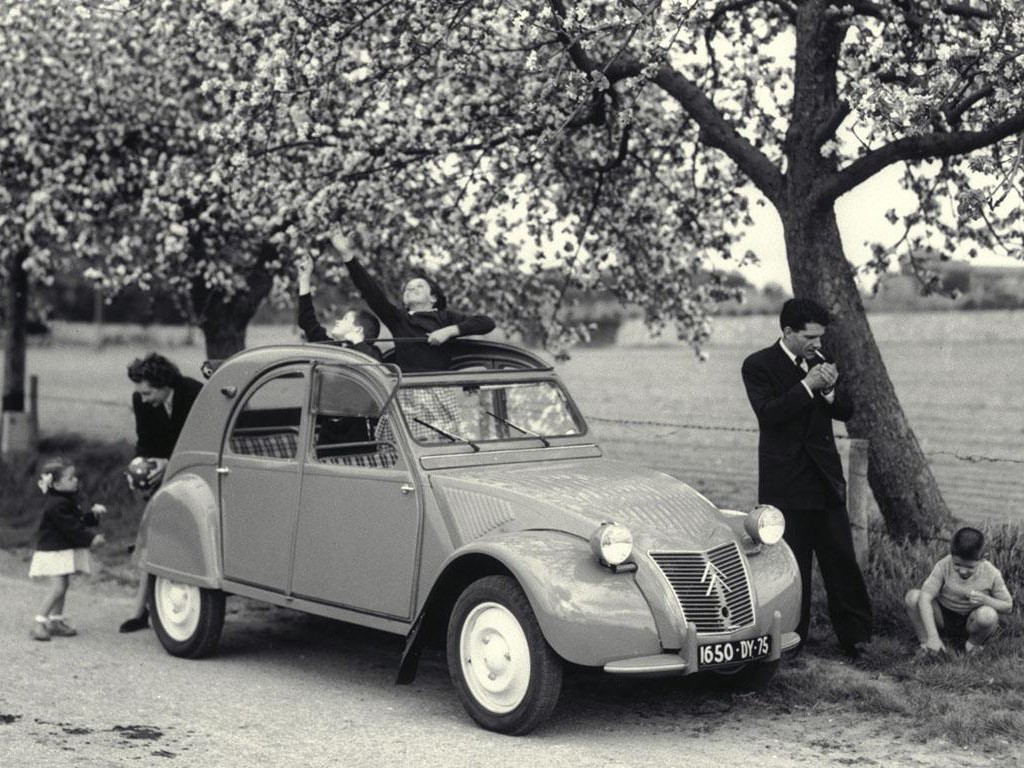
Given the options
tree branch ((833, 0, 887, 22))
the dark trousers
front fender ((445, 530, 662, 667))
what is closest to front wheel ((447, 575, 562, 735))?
front fender ((445, 530, 662, 667))

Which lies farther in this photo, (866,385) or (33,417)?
(33,417)

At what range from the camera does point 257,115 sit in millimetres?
10953

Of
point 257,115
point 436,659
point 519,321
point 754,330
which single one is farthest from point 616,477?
point 754,330

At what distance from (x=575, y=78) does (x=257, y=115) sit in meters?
3.08

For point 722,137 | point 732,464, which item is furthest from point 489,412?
point 732,464

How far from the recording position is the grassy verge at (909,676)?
21.9 ft

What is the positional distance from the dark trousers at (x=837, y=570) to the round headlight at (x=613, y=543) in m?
1.80

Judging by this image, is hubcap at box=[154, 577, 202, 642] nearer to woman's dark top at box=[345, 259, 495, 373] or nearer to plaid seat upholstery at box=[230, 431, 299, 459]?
plaid seat upholstery at box=[230, 431, 299, 459]

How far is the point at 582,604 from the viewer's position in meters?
6.38

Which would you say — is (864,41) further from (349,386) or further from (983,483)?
(983,483)

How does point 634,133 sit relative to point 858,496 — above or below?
above

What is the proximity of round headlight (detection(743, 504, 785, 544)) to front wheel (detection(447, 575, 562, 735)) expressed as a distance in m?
1.33

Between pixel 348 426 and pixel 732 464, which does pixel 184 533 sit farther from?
pixel 732 464

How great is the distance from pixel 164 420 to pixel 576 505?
3978 millimetres
